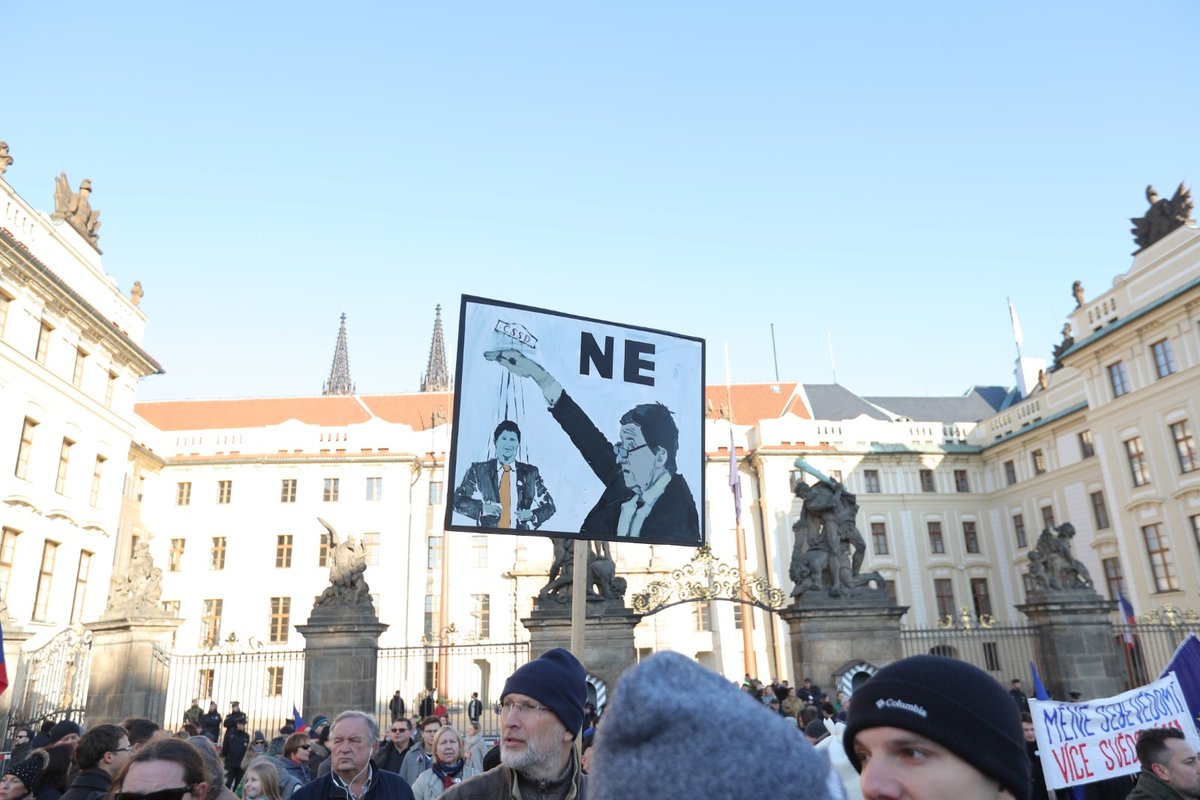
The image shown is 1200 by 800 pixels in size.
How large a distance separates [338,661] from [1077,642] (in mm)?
13997

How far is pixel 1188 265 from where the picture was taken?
2883 centimetres

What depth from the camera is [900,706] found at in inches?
66.3

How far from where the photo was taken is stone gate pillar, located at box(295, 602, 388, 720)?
44.3 feet

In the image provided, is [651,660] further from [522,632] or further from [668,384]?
[522,632]

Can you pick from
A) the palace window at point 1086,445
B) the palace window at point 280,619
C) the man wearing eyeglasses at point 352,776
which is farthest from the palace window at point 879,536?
the man wearing eyeglasses at point 352,776

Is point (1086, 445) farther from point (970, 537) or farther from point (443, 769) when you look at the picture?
point (443, 769)

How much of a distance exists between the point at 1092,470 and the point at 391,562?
110 ft

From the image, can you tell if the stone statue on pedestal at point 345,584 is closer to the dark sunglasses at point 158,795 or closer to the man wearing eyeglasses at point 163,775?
the man wearing eyeglasses at point 163,775

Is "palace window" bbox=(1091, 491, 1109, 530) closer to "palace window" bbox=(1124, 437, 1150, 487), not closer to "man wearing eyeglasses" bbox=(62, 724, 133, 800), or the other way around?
"palace window" bbox=(1124, 437, 1150, 487)

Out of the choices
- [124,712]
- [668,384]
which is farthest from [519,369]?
[124,712]

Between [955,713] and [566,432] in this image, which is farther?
[566,432]

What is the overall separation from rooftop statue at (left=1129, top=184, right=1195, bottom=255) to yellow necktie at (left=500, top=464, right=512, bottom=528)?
33261 mm

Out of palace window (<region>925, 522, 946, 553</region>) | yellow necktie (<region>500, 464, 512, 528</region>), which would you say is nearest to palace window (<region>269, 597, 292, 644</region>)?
palace window (<region>925, 522, 946, 553</region>)

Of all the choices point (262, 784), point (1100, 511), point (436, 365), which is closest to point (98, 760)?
point (262, 784)
